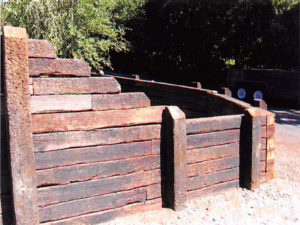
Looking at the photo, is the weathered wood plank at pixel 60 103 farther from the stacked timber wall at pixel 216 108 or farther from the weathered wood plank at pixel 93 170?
the stacked timber wall at pixel 216 108

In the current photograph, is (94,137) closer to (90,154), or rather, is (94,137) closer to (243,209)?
(90,154)

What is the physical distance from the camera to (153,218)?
3611 millimetres

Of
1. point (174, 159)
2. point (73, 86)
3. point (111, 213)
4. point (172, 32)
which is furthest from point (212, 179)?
point (172, 32)

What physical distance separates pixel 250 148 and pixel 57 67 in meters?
2.44

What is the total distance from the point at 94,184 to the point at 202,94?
11.4 ft

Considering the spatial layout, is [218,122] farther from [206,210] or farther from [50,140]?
[50,140]

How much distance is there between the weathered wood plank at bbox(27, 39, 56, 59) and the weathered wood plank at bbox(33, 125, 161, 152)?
69 centimetres

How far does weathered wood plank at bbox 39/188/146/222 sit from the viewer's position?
126 inches

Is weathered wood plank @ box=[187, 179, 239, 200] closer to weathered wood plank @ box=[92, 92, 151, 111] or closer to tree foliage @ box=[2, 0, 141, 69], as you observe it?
weathered wood plank @ box=[92, 92, 151, 111]

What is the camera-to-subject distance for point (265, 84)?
14.0 metres

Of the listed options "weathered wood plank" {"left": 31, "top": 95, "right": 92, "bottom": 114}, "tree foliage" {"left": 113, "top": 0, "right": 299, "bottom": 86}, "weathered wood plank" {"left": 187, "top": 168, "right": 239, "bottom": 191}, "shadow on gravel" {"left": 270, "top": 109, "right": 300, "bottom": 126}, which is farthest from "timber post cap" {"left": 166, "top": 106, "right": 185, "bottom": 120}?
"tree foliage" {"left": 113, "top": 0, "right": 299, "bottom": 86}

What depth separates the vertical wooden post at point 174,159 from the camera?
145 inches

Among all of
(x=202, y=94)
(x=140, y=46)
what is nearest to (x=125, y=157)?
(x=202, y=94)

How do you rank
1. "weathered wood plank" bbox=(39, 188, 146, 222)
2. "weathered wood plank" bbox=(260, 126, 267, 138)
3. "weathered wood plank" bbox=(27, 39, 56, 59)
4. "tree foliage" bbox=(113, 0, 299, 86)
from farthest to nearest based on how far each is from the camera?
1. "tree foliage" bbox=(113, 0, 299, 86)
2. "weathered wood plank" bbox=(260, 126, 267, 138)
3. "weathered wood plank" bbox=(39, 188, 146, 222)
4. "weathered wood plank" bbox=(27, 39, 56, 59)
